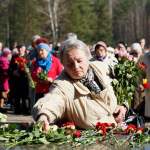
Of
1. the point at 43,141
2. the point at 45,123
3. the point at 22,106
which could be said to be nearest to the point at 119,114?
the point at 45,123

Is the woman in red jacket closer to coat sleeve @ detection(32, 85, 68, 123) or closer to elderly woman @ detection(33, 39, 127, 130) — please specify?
elderly woman @ detection(33, 39, 127, 130)

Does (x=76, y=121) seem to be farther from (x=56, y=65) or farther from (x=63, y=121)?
(x=56, y=65)

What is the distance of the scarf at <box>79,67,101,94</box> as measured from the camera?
133 inches

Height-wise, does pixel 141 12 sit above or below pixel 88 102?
above

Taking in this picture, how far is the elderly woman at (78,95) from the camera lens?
3.21 meters

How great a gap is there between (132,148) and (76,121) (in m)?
0.88

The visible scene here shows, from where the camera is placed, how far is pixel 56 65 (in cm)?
759

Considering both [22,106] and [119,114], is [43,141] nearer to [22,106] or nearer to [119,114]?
[119,114]

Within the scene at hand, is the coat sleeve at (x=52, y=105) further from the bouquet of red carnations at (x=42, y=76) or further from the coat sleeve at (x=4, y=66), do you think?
the coat sleeve at (x=4, y=66)

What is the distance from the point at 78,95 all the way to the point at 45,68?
436cm

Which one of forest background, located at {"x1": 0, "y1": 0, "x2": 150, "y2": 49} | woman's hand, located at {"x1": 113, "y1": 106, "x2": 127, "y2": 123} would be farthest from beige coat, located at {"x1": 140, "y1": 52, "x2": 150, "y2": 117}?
forest background, located at {"x1": 0, "y1": 0, "x2": 150, "y2": 49}

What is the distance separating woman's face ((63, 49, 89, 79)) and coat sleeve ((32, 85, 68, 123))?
195 millimetres

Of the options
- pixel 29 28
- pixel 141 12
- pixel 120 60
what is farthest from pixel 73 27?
pixel 120 60

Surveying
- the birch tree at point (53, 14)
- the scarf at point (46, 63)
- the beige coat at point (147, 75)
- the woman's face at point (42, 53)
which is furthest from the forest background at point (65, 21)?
the beige coat at point (147, 75)
